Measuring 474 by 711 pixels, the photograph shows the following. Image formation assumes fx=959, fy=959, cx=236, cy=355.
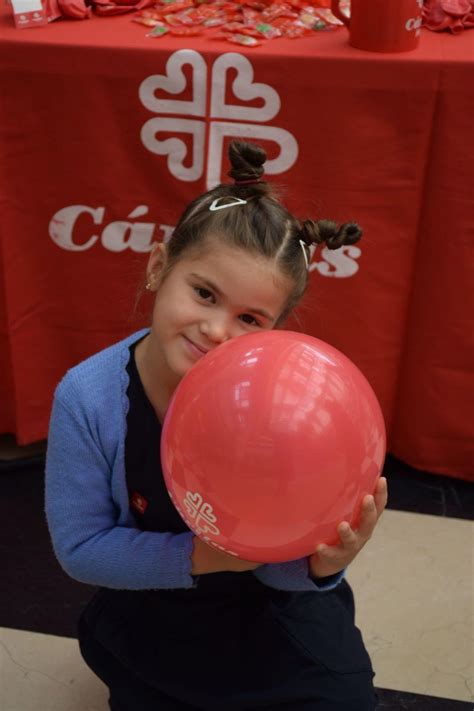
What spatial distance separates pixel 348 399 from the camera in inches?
38.1

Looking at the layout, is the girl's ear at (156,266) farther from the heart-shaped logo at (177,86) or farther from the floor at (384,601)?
the floor at (384,601)

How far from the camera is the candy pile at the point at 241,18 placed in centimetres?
172

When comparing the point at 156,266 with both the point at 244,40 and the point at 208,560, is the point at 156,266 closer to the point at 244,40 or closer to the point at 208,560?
the point at 208,560

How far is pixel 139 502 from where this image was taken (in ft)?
4.14

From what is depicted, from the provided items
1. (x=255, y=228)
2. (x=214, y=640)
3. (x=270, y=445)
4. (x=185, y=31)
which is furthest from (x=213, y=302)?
(x=185, y=31)

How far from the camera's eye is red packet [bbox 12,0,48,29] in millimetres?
1672

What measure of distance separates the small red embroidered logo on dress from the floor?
0.44 metres

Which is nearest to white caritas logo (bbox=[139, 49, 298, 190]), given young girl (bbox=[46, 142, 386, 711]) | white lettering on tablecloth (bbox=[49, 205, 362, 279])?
white lettering on tablecloth (bbox=[49, 205, 362, 279])

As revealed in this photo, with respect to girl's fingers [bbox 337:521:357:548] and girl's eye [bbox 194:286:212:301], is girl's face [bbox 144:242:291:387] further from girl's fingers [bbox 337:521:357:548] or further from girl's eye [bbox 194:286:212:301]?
girl's fingers [bbox 337:521:357:548]

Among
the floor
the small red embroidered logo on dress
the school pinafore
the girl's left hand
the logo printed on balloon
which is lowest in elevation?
the floor

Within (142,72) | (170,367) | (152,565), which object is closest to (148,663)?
(152,565)

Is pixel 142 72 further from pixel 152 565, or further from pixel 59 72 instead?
pixel 152 565

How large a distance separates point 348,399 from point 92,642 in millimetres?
631

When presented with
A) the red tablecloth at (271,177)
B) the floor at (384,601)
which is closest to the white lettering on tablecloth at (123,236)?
the red tablecloth at (271,177)
